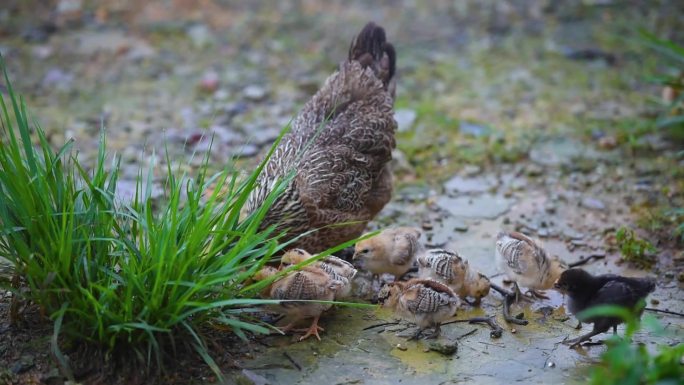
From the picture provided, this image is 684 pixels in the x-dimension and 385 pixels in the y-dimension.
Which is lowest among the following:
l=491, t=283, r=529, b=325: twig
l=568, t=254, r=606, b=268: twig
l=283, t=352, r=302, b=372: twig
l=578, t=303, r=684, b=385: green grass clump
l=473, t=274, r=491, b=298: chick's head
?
l=283, t=352, r=302, b=372: twig

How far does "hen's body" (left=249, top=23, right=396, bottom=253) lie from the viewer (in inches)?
193

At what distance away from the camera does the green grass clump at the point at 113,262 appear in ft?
12.4

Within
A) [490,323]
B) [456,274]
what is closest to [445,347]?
[490,323]

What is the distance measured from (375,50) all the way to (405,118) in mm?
1640

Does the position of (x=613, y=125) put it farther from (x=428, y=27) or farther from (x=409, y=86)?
(x=428, y=27)

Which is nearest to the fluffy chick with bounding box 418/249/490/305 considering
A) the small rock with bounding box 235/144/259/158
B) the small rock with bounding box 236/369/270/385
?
the small rock with bounding box 236/369/270/385

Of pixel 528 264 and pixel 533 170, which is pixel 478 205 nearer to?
pixel 533 170

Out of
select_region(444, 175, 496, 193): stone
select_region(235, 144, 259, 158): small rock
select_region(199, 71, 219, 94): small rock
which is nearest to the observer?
select_region(444, 175, 496, 193): stone

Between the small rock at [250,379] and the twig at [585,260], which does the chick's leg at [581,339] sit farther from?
the small rock at [250,379]

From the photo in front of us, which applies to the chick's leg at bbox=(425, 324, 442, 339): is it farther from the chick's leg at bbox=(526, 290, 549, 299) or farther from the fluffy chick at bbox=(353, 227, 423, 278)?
the chick's leg at bbox=(526, 290, 549, 299)

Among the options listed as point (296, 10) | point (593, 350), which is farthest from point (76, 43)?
point (593, 350)

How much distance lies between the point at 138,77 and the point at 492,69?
364 centimetres

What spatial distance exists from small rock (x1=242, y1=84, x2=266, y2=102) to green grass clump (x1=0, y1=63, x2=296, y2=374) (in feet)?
12.8

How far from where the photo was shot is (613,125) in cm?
727
